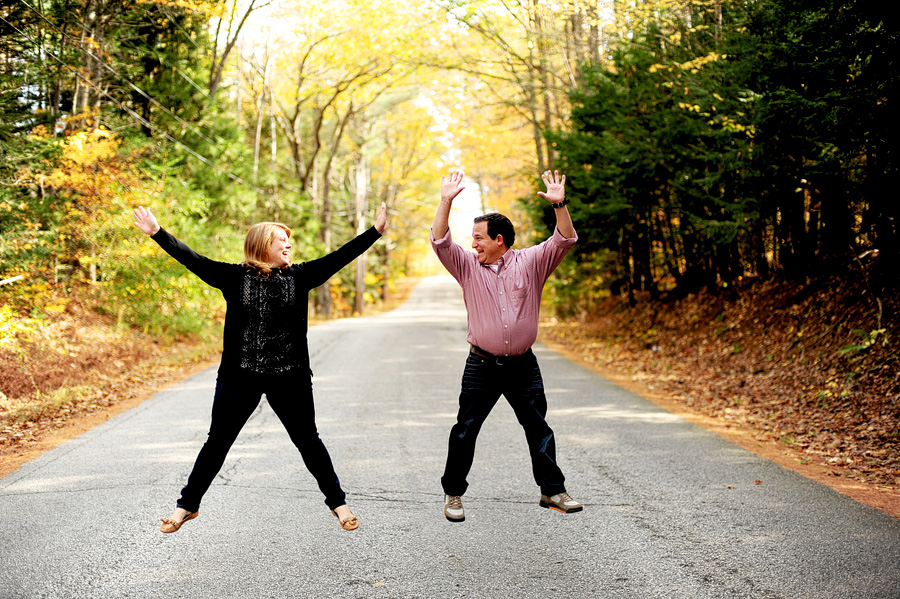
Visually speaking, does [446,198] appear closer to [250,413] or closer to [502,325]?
[502,325]

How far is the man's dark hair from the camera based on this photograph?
14.9 feet

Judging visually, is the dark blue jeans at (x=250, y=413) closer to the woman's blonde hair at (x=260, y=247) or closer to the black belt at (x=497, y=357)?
the woman's blonde hair at (x=260, y=247)

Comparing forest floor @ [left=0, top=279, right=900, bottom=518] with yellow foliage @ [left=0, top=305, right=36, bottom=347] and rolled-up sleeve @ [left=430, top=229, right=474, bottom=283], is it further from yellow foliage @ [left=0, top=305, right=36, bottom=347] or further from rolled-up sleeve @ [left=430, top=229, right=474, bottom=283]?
rolled-up sleeve @ [left=430, top=229, right=474, bottom=283]

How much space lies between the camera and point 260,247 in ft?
13.6

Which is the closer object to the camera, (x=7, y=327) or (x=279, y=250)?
(x=279, y=250)

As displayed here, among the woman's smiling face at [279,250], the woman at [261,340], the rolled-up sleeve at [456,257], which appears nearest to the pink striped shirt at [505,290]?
the rolled-up sleeve at [456,257]

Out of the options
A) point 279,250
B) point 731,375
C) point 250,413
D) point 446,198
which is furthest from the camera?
point 731,375

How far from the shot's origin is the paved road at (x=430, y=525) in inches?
148

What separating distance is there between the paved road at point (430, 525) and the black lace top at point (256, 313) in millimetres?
1128

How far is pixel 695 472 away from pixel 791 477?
742mm

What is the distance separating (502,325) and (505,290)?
8.8 inches

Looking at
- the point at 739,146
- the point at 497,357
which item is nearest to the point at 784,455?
the point at 497,357

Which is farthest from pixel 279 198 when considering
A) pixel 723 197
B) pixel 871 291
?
pixel 871 291

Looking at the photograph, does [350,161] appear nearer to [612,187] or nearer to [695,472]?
[612,187]
